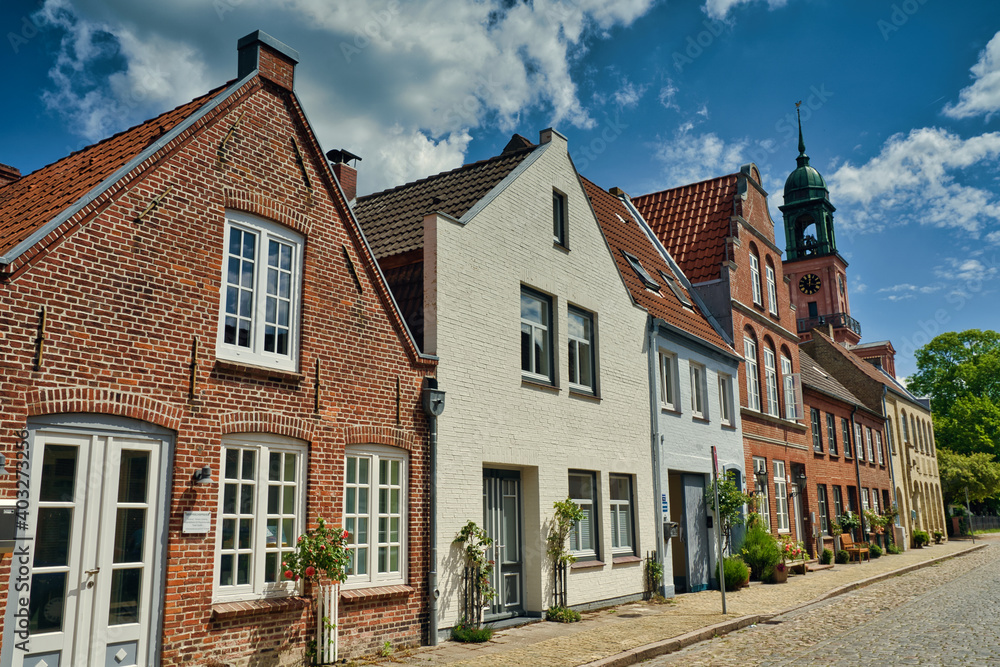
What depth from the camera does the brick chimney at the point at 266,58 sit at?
945cm

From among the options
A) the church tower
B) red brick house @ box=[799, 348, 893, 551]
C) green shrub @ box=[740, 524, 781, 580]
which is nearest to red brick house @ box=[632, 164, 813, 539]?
green shrub @ box=[740, 524, 781, 580]

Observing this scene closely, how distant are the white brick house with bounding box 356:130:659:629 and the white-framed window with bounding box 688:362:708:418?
9.19 ft

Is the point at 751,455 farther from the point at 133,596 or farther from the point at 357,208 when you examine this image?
the point at 133,596

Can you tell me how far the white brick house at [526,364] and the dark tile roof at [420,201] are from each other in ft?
0.12

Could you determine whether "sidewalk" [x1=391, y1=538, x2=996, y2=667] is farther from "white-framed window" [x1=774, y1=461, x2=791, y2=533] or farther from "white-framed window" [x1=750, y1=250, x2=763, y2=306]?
"white-framed window" [x1=750, y1=250, x2=763, y2=306]

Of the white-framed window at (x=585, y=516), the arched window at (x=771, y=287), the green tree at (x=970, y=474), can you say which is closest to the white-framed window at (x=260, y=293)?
the white-framed window at (x=585, y=516)

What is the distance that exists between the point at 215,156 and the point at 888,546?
106 ft

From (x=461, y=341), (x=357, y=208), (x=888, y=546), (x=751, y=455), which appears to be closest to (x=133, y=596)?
(x=461, y=341)

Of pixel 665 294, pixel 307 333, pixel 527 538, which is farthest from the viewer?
pixel 665 294

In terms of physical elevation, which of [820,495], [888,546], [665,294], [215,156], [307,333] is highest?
[665,294]

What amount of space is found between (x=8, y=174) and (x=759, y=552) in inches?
688

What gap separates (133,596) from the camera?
7375mm

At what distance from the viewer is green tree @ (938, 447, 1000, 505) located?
46719mm

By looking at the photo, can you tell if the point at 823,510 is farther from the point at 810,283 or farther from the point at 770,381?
the point at 810,283
